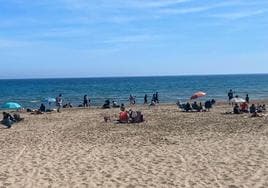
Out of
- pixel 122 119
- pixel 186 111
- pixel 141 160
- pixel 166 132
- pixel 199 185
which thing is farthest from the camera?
pixel 186 111

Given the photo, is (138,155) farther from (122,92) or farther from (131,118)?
(122,92)

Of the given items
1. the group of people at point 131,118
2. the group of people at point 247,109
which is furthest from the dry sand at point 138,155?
the group of people at point 247,109

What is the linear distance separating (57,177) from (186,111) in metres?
21.6

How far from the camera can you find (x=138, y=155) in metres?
15.7

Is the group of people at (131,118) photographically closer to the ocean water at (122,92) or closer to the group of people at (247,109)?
the group of people at (247,109)

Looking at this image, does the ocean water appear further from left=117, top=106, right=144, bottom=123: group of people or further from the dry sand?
the dry sand

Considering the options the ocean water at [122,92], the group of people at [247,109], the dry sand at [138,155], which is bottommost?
the ocean water at [122,92]

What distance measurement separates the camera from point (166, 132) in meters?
21.7

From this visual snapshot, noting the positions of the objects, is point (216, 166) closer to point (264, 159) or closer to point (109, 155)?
point (264, 159)

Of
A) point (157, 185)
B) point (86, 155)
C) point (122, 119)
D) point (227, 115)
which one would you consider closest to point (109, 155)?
point (86, 155)

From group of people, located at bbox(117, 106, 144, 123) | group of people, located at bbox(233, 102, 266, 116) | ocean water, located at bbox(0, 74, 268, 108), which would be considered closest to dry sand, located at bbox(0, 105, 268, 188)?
group of people, located at bbox(117, 106, 144, 123)

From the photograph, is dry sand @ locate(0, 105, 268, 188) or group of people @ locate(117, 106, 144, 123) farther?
group of people @ locate(117, 106, 144, 123)

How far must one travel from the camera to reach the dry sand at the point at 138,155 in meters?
12.1

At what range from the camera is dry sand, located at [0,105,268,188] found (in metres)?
12.1
